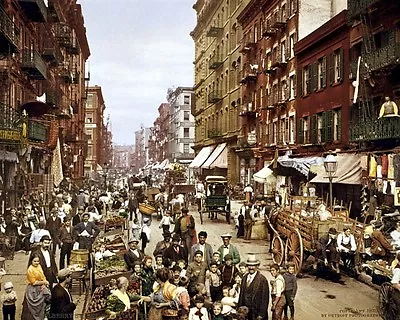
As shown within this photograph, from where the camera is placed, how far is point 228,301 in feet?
32.5

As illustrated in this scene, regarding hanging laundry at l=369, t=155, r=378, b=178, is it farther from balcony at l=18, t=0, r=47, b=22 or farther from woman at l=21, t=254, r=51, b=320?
balcony at l=18, t=0, r=47, b=22

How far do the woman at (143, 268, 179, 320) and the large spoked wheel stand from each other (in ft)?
13.8

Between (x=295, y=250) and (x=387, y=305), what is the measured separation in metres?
5.21

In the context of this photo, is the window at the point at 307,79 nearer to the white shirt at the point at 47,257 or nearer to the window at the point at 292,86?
the window at the point at 292,86

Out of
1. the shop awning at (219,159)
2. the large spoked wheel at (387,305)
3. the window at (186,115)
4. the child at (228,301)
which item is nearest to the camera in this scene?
the child at (228,301)

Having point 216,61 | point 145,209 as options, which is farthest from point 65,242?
point 216,61

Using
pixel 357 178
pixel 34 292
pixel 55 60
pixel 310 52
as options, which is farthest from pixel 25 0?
pixel 34 292

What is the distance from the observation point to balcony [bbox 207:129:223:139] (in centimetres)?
5652

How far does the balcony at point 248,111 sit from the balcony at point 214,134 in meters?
9.44

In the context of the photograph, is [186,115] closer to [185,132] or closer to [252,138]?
[185,132]

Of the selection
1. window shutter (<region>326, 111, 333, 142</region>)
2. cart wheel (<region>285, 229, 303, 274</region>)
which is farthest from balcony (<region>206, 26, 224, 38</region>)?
cart wheel (<region>285, 229, 303, 274</region>)

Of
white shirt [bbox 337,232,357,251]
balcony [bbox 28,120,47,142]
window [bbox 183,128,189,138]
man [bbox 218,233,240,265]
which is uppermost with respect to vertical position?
window [bbox 183,128,189,138]

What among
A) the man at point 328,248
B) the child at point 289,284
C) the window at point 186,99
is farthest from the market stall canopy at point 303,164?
the window at point 186,99

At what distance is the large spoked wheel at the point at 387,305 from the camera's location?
10.5m
